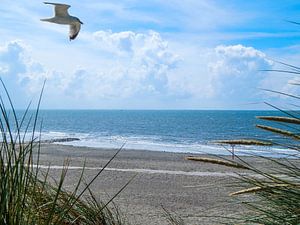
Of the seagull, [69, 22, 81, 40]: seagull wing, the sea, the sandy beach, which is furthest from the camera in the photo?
the sandy beach

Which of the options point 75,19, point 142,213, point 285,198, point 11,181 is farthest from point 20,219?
point 142,213

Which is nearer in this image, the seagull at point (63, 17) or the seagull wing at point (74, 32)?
the seagull at point (63, 17)

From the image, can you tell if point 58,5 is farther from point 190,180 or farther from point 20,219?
point 190,180

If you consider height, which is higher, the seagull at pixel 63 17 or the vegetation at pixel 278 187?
the seagull at pixel 63 17

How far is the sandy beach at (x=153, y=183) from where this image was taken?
537 inches

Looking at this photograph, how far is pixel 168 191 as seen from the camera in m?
17.5

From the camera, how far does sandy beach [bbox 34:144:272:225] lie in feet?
44.7

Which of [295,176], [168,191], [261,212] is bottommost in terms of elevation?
[168,191]

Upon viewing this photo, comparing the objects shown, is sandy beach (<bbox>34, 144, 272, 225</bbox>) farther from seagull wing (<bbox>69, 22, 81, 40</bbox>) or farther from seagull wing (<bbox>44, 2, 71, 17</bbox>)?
seagull wing (<bbox>44, 2, 71, 17</bbox>)

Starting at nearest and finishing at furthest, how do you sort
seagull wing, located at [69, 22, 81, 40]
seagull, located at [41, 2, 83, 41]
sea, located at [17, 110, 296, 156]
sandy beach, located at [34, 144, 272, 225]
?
seagull, located at [41, 2, 83, 41] < seagull wing, located at [69, 22, 81, 40] < sea, located at [17, 110, 296, 156] < sandy beach, located at [34, 144, 272, 225]

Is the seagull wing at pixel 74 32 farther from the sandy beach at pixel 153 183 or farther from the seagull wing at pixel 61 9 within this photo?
the sandy beach at pixel 153 183

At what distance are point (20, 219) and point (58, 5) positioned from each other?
69cm

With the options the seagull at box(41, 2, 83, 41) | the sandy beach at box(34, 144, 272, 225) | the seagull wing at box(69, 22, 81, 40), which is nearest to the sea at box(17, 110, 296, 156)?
the seagull wing at box(69, 22, 81, 40)

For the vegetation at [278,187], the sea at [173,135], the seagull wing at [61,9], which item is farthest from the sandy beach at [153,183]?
the seagull wing at [61,9]
